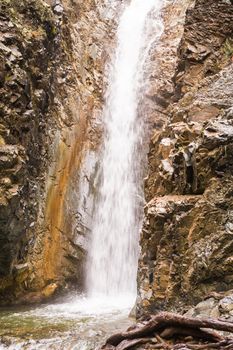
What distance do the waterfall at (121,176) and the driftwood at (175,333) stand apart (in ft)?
31.6

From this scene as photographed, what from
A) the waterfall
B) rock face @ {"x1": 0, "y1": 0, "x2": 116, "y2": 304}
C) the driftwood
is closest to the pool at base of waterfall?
the waterfall

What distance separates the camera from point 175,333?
6676 mm

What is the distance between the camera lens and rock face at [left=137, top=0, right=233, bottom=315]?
30.4 feet

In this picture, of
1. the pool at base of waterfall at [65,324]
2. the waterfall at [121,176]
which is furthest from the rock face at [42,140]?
the pool at base of waterfall at [65,324]

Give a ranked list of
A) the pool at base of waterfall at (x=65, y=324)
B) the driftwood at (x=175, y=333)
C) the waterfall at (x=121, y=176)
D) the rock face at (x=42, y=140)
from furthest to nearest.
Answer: the waterfall at (x=121, y=176)
the rock face at (x=42, y=140)
the pool at base of waterfall at (x=65, y=324)
the driftwood at (x=175, y=333)

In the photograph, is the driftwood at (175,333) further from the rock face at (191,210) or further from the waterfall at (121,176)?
the waterfall at (121,176)

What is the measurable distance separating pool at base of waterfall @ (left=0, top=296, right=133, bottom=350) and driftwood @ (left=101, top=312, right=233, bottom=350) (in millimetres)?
2105

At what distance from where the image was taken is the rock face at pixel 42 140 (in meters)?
15.9

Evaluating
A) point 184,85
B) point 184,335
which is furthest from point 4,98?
point 184,335

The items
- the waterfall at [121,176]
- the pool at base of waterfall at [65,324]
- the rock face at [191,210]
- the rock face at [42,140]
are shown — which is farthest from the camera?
the waterfall at [121,176]

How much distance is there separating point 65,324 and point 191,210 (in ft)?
15.8

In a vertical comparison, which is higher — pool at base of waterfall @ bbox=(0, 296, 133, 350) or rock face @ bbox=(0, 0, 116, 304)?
rock face @ bbox=(0, 0, 116, 304)

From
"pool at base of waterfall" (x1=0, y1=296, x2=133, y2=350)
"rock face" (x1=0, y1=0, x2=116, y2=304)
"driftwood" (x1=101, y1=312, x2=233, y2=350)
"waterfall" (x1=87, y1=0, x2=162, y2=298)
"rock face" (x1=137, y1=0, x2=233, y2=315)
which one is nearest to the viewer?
"driftwood" (x1=101, y1=312, x2=233, y2=350)

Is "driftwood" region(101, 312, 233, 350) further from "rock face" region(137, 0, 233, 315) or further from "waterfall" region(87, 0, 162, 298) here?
"waterfall" region(87, 0, 162, 298)
